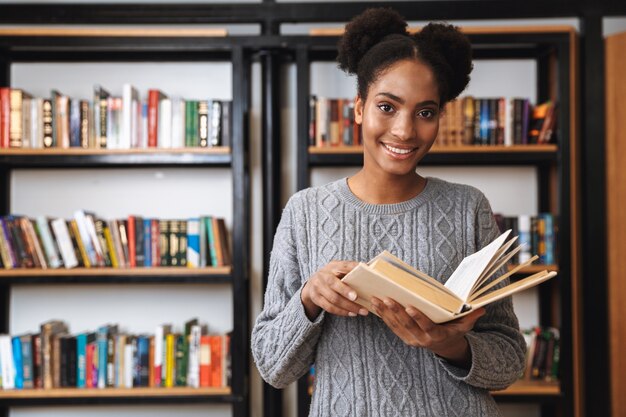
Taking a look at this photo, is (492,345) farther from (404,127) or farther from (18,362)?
(18,362)

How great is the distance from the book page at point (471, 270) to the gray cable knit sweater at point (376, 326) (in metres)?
0.09

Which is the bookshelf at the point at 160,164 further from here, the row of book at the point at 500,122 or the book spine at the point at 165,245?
the row of book at the point at 500,122

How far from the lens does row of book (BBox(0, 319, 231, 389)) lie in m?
2.72

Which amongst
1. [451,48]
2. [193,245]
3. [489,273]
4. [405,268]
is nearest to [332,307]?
[405,268]

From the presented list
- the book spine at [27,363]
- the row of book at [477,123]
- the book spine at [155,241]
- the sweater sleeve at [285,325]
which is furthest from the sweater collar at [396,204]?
the book spine at [27,363]

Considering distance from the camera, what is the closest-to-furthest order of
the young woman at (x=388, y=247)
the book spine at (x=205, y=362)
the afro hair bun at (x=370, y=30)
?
the young woman at (x=388, y=247), the afro hair bun at (x=370, y=30), the book spine at (x=205, y=362)

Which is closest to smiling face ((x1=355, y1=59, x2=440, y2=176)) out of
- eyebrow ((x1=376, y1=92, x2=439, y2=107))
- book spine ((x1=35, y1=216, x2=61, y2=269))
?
eyebrow ((x1=376, y1=92, x2=439, y2=107))

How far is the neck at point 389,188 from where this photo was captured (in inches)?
45.2

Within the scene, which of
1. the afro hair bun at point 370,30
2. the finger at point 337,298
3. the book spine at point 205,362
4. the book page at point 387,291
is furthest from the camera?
the book spine at point 205,362

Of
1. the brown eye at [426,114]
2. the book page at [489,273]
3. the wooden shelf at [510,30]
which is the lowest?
the book page at [489,273]

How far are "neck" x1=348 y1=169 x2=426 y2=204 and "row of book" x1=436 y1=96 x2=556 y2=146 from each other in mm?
1649

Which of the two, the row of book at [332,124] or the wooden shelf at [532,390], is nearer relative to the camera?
the wooden shelf at [532,390]

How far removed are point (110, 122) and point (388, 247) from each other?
76.4 inches

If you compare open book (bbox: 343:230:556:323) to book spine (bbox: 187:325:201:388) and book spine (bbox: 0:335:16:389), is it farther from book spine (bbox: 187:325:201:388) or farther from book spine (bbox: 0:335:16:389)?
book spine (bbox: 0:335:16:389)
